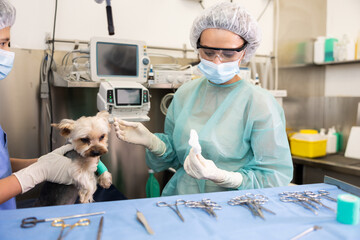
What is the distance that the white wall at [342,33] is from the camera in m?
3.21

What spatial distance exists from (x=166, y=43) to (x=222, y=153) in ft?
6.16

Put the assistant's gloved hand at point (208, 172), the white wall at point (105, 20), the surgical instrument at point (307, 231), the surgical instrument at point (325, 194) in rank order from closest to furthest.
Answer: the surgical instrument at point (307, 231)
the surgical instrument at point (325, 194)
the assistant's gloved hand at point (208, 172)
the white wall at point (105, 20)

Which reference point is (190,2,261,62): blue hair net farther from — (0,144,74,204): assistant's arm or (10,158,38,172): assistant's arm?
(10,158,38,172): assistant's arm

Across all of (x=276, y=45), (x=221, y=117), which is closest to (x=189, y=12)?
(x=276, y=45)

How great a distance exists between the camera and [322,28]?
346cm

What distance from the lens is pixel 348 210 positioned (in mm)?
841

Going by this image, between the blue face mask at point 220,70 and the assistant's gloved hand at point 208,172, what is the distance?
0.45m

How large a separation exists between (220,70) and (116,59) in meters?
1.09

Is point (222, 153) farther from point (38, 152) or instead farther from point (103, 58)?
point (38, 152)

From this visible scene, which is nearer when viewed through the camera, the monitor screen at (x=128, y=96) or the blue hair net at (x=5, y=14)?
the blue hair net at (x=5, y=14)

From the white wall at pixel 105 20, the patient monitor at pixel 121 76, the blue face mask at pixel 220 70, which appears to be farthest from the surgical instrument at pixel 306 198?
the white wall at pixel 105 20

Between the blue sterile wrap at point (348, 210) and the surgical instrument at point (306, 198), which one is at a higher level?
the blue sterile wrap at point (348, 210)

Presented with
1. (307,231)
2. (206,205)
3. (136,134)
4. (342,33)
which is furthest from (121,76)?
(342,33)

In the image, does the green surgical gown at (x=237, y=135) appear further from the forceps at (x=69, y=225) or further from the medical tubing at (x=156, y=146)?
the forceps at (x=69, y=225)
